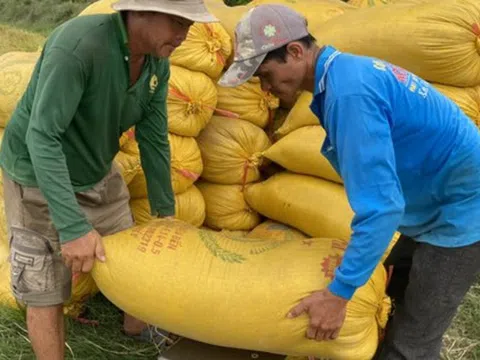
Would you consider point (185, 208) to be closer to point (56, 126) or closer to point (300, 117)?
point (300, 117)

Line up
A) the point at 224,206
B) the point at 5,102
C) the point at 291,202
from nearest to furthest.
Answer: the point at 5,102 < the point at 291,202 < the point at 224,206

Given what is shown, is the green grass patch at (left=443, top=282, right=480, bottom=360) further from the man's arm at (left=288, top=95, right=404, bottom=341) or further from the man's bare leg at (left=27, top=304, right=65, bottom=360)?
the man's bare leg at (left=27, top=304, right=65, bottom=360)

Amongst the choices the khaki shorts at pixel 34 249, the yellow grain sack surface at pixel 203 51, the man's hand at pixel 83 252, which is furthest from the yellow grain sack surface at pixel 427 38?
the man's hand at pixel 83 252

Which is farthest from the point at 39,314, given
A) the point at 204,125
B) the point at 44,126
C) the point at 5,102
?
the point at 204,125

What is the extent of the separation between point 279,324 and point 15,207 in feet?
3.26

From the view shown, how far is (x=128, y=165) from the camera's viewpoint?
2963mm

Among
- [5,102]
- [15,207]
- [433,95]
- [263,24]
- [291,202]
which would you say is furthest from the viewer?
[291,202]

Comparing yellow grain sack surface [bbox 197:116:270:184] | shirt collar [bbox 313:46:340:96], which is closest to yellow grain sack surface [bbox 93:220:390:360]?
shirt collar [bbox 313:46:340:96]

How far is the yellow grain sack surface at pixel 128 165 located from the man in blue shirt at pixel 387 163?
1122 millimetres

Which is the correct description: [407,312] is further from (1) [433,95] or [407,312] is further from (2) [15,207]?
(2) [15,207]

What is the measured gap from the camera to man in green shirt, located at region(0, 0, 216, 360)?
200cm

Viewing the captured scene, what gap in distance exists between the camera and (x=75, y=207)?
204 centimetres

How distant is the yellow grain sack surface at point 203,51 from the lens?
3.18m

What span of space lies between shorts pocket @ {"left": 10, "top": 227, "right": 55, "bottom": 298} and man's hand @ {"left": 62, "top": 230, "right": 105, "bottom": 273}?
10.0 inches
